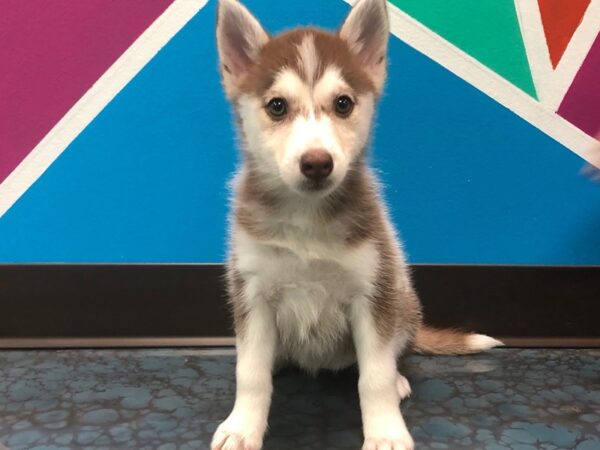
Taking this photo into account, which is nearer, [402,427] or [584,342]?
[402,427]

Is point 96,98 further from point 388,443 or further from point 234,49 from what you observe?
point 388,443

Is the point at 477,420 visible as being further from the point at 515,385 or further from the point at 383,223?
the point at 383,223

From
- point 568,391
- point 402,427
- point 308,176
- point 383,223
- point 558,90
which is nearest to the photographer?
point 308,176

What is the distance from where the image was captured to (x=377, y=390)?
58.7 inches

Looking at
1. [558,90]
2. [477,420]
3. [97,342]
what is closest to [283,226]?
[477,420]

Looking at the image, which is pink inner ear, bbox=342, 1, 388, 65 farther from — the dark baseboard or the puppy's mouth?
the dark baseboard

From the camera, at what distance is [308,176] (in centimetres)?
130

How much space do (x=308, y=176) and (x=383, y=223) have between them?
1.38 ft

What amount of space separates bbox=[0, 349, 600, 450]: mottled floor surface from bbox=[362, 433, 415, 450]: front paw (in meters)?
0.09

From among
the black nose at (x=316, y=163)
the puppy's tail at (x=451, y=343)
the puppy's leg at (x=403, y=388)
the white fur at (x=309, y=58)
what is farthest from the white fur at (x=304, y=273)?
the puppy's tail at (x=451, y=343)

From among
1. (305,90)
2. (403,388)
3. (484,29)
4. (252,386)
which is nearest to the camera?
(305,90)

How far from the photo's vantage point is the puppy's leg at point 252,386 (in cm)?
148

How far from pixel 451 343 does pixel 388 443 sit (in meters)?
0.74

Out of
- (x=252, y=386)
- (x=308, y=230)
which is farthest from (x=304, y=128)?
(x=252, y=386)
